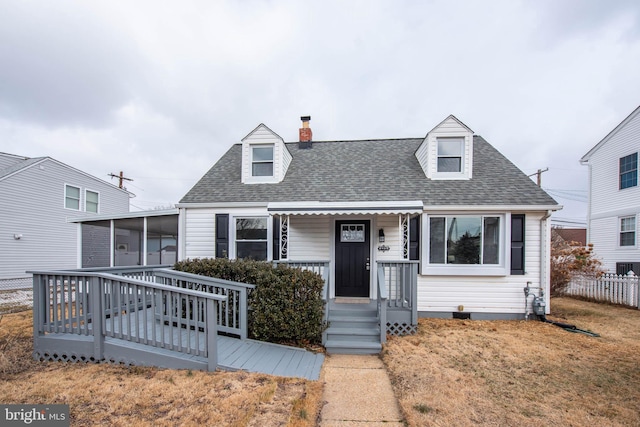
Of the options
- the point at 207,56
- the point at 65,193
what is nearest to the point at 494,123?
the point at 207,56

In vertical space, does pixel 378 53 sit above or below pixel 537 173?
above

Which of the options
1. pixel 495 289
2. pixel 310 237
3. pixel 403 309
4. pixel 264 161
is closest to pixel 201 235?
pixel 264 161

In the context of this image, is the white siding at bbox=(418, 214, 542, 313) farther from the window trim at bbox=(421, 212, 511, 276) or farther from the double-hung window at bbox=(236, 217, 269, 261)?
the double-hung window at bbox=(236, 217, 269, 261)

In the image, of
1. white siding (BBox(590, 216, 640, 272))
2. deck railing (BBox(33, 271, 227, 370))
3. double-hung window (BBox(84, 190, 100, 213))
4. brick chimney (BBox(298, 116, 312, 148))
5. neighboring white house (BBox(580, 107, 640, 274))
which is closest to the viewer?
deck railing (BBox(33, 271, 227, 370))

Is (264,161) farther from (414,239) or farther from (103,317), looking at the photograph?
(103,317)

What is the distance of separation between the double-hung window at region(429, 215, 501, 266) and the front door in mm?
1792

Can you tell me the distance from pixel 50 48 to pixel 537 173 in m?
28.2

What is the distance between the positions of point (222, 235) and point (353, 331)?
15.0 feet

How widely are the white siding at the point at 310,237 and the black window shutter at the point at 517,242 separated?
4827 mm

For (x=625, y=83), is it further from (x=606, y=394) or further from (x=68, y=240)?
(x=68, y=240)

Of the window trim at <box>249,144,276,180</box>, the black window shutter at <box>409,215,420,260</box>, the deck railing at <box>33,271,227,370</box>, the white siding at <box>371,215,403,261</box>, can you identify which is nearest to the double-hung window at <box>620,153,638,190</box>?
the black window shutter at <box>409,215,420,260</box>

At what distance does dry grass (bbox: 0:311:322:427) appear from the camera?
2.88m

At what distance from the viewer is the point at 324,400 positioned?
3.43 metres

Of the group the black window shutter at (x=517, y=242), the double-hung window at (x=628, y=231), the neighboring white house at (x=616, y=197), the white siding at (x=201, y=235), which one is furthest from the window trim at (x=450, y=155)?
the double-hung window at (x=628, y=231)
